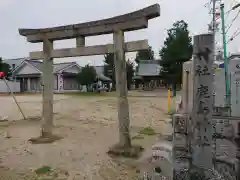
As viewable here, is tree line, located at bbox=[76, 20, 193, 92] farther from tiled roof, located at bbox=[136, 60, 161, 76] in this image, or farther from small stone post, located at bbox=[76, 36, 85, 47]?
small stone post, located at bbox=[76, 36, 85, 47]

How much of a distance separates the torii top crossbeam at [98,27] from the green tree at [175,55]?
20.1 metres

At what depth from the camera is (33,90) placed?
125ft

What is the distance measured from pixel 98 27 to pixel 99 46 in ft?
1.53

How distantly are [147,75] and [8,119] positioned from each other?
31.3 metres

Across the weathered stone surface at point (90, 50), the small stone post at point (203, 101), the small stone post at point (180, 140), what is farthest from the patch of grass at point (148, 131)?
the small stone post at point (203, 101)

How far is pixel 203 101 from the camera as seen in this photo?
3398mm

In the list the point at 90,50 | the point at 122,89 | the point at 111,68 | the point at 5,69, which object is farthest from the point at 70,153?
the point at 111,68

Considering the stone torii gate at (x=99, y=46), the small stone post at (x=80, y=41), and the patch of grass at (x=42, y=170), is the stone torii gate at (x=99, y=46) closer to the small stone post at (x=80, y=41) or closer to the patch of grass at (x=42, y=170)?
the small stone post at (x=80, y=41)

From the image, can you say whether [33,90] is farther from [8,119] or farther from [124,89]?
[124,89]

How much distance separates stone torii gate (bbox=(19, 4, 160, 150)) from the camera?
5863 mm

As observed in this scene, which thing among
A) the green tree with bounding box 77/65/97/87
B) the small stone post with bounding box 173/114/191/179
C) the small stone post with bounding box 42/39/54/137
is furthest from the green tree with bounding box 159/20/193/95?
the small stone post with bounding box 173/114/191/179

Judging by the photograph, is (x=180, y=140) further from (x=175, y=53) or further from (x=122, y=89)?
(x=175, y=53)

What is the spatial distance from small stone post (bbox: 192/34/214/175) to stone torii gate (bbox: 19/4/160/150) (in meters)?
2.45

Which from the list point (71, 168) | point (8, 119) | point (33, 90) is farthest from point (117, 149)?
point (33, 90)
